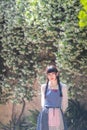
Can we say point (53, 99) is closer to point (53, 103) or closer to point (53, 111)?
point (53, 103)

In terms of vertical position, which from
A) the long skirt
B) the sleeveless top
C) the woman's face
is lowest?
the long skirt

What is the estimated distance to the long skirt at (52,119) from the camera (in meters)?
6.52

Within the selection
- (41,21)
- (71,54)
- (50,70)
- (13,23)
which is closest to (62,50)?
(71,54)

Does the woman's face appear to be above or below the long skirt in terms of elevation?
above

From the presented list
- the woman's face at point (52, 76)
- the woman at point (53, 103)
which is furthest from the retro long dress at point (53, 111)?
the woman's face at point (52, 76)

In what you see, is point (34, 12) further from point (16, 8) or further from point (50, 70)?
point (50, 70)

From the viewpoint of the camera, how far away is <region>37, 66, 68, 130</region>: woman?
6.52m

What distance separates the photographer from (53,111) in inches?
257

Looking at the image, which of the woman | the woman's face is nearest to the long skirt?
the woman

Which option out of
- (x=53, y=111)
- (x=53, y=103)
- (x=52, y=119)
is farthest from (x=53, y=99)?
(x=52, y=119)

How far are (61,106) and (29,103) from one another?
400 centimetres

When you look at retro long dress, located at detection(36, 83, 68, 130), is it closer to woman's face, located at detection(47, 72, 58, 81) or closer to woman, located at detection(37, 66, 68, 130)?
woman, located at detection(37, 66, 68, 130)

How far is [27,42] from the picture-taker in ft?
31.2

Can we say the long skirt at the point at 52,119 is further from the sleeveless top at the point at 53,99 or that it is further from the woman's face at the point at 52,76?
the woman's face at the point at 52,76
